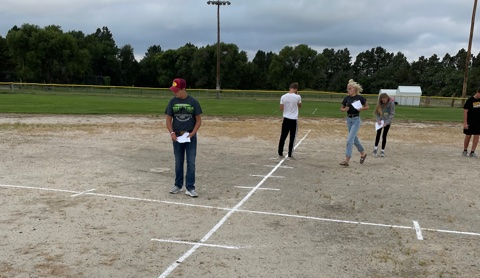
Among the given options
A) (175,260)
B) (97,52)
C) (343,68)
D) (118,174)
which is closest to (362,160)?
(118,174)

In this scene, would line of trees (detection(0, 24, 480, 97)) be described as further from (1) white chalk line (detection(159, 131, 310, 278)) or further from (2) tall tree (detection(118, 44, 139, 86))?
(1) white chalk line (detection(159, 131, 310, 278))

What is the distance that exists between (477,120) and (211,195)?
772cm

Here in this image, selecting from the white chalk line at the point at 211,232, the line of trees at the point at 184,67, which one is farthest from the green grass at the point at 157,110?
the line of trees at the point at 184,67

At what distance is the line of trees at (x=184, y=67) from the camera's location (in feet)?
262

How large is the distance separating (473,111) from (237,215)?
26.1 ft

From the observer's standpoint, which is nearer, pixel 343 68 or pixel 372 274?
pixel 372 274

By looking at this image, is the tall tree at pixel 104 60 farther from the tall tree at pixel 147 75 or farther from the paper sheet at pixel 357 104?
the paper sheet at pixel 357 104

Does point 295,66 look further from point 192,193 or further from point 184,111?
point 192,193

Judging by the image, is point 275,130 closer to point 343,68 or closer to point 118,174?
point 118,174

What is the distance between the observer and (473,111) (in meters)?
10.2

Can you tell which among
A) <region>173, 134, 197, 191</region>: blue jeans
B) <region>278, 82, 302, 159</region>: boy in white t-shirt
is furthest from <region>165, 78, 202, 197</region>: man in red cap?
<region>278, 82, 302, 159</region>: boy in white t-shirt

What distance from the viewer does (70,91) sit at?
48312 millimetres

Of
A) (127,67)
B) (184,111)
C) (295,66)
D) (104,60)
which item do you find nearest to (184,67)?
(127,67)

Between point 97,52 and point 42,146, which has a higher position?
point 97,52
